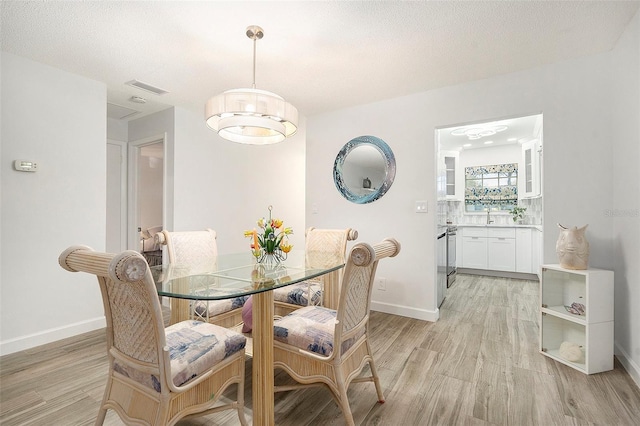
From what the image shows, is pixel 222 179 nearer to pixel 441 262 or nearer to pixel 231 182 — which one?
pixel 231 182

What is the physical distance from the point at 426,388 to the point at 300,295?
3.40ft

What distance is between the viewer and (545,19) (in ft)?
6.55

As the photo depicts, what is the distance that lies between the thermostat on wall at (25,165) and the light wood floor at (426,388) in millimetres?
1476

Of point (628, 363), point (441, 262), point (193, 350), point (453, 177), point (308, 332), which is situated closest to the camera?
point (193, 350)

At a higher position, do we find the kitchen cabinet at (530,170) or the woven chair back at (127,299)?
the kitchen cabinet at (530,170)

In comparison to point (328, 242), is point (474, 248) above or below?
below

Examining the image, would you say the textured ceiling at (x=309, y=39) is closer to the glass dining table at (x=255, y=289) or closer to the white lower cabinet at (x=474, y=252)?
the glass dining table at (x=255, y=289)

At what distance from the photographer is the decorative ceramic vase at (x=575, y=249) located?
2197 mm

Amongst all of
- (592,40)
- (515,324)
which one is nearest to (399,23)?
(592,40)

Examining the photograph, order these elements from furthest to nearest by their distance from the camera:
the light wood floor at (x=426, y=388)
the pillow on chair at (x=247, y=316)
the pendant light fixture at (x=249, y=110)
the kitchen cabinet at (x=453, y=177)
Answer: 1. the kitchen cabinet at (x=453, y=177)
2. the pillow on chair at (x=247, y=316)
3. the pendant light fixture at (x=249, y=110)
4. the light wood floor at (x=426, y=388)

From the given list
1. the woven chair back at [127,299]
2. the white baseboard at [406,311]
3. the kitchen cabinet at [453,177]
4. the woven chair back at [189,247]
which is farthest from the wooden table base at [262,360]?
the kitchen cabinet at [453,177]

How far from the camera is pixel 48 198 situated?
8.65 ft

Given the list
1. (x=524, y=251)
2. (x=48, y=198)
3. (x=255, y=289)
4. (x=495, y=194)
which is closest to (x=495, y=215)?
(x=495, y=194)

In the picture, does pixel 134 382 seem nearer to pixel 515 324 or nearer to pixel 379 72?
pixel 379 72
